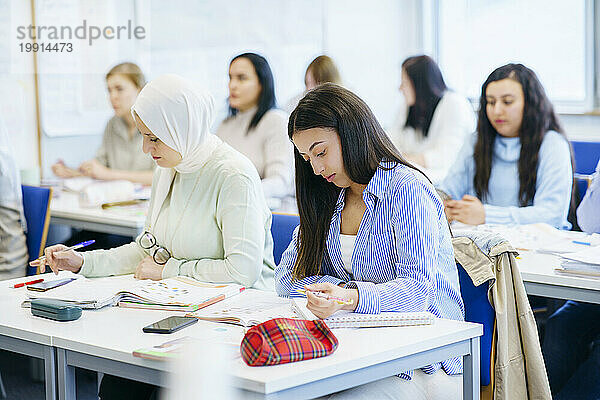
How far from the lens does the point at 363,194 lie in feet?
6.63

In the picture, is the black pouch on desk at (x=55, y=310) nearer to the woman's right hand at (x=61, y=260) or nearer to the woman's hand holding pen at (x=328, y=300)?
the woman's right hand at (x=61, y=260)

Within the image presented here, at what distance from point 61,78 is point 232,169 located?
8.00 feet

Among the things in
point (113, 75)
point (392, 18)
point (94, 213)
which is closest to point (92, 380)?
point (94, 213)

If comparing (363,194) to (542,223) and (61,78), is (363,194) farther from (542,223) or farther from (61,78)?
(61,78)

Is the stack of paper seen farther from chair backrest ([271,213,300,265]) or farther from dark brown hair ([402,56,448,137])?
dark brown hair ([402,56,448,137])

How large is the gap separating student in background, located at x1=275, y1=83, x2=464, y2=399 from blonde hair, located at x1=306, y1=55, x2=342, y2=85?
7.61ft

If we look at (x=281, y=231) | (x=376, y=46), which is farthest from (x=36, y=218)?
(x=376, y=46)

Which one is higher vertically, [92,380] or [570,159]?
[570,159]

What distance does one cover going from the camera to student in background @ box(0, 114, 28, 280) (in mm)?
2996

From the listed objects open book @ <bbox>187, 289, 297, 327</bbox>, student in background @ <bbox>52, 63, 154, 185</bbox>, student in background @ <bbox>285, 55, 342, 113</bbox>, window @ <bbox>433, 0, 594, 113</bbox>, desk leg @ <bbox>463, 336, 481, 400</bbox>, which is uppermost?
window @ <bbox>433, 0, 594, 113</bbox>

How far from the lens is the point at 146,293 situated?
2.06 m

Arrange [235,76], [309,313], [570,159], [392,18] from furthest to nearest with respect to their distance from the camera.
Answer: [392,18] < [235,76] < [570,159] < [309,313]

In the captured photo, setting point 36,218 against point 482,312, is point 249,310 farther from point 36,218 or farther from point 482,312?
point 36,218

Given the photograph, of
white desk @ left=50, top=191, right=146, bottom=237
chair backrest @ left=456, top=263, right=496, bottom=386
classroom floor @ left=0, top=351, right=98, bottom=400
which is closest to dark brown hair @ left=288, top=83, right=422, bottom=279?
chair backrest @ left=456, top=263, right=496, bottom=386
